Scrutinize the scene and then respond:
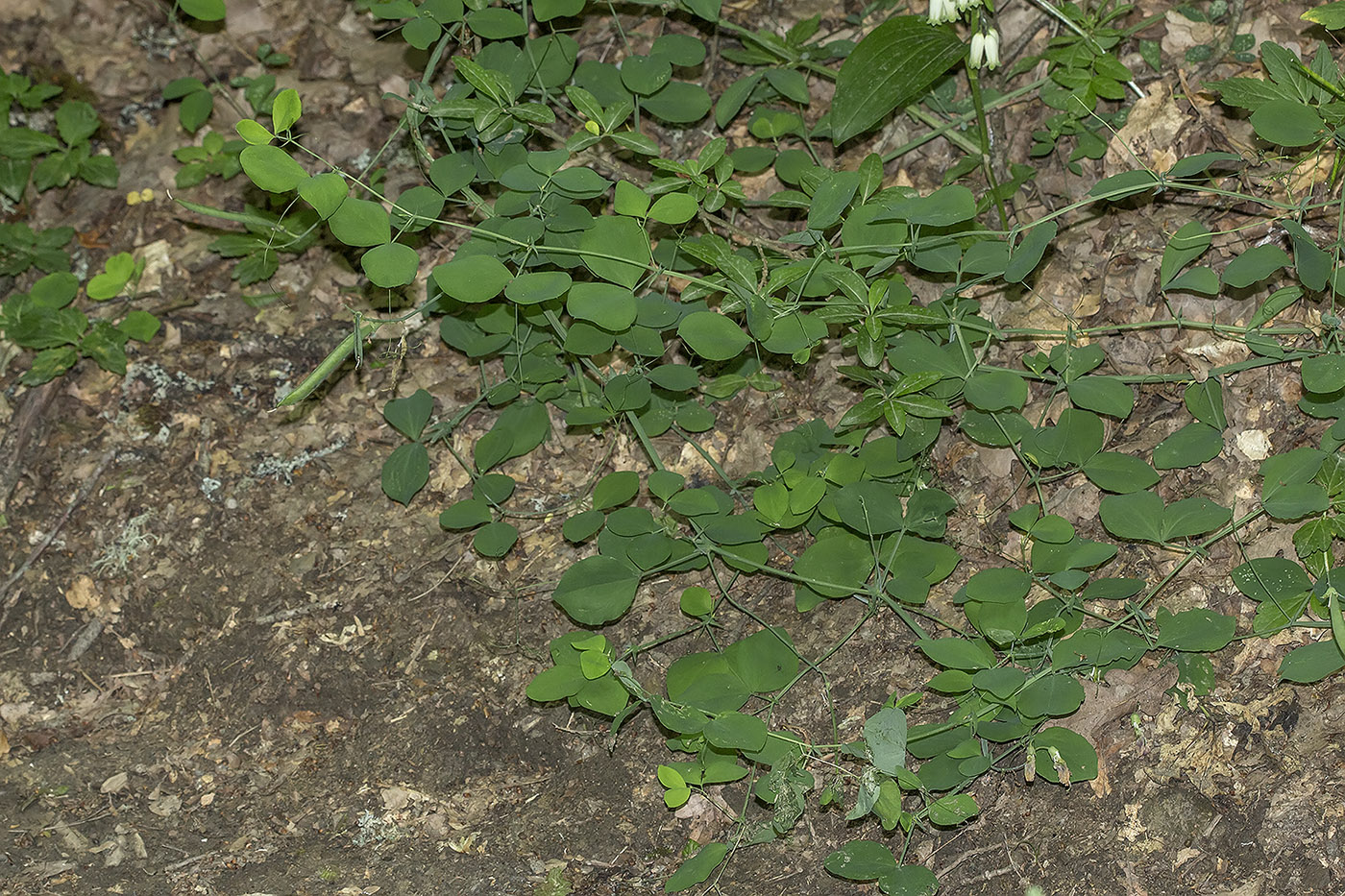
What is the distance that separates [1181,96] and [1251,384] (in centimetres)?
67

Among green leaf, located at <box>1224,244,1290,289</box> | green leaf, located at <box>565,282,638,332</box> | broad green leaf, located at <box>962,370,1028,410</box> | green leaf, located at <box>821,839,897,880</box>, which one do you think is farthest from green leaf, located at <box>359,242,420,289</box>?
green leaf, located at <box>1224,244,1290,289</box>

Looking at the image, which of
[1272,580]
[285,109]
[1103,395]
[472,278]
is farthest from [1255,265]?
[285,109]

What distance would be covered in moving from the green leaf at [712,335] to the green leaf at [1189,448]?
0.77 metres

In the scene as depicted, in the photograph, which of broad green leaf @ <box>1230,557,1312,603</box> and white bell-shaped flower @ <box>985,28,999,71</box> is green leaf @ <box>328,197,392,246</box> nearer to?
white bell-shaped flower @ <box>985,28,999,71</box>

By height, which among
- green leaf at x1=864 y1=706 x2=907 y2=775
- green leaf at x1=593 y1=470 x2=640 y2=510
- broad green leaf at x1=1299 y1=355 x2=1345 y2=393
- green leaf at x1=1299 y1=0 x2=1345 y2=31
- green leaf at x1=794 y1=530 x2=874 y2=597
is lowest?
green leaf at x1=593 y1=470 x2=640 y2=510

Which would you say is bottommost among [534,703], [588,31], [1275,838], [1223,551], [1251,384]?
[534,703]

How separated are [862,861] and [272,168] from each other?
145 cm

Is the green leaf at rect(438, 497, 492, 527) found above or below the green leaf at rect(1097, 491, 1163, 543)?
below

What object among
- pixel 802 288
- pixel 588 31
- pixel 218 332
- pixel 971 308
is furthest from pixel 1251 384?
pixel 218 332

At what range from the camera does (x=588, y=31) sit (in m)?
2.62

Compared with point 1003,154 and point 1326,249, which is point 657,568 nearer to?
point 1003,154

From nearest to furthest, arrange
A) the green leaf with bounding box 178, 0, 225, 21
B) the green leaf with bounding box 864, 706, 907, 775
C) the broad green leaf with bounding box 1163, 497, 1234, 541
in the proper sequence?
the green leaf with bounding box 864, 706, 907, 775 < the broad green leaf with bounding box 1163, 497, 1234, 541 < the green leaf with bounding box 178, 0, 225, 21

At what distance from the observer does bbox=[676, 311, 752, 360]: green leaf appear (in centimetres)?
185

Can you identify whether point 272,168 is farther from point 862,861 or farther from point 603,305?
point 862,861
